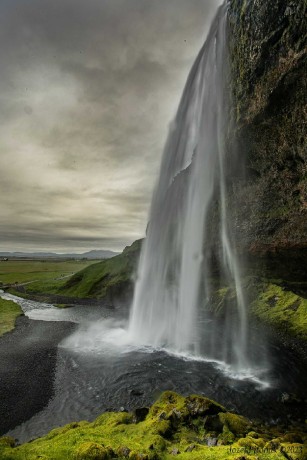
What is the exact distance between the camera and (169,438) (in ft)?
50.6

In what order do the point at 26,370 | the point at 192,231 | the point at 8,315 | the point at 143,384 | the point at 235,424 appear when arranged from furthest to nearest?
the point at 8,315
the point at 192,231
the point at 26,370
the point at 143,384
the point at 235,424

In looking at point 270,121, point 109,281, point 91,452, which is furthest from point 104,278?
point 91,452

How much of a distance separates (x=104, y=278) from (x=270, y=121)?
77772mm

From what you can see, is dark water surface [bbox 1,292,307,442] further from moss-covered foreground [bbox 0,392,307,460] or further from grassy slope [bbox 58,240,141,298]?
grassy slope [bbox 58,240,141,298]

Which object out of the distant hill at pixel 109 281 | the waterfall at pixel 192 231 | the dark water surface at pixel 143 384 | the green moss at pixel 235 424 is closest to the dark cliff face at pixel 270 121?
the waterfall at pixel 192 231

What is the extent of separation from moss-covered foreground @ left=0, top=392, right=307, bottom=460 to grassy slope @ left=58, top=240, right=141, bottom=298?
6934cm

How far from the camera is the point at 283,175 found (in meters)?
37.8

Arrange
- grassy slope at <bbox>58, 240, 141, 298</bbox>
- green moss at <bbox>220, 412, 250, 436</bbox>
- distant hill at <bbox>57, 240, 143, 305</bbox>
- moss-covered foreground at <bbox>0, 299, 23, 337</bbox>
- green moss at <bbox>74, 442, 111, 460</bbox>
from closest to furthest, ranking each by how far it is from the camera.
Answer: green moss at <bbox>74, 442, 111, 460</bbox> → green moss at <bbox>220, 412, 250, 436</bbox> → moss-covered foreground at <bbox>0, 299, 23, 337</bbox> → distant hill at <bbox>57, 240, 143, 305</bbox> → grassy slope at <bbox>58, 240, 141, 298</bbox>

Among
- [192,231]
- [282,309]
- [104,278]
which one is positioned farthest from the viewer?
[104,278]

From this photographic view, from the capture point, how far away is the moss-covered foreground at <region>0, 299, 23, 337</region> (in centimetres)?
5017

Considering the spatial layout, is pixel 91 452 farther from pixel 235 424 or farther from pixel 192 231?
pixel 192 231

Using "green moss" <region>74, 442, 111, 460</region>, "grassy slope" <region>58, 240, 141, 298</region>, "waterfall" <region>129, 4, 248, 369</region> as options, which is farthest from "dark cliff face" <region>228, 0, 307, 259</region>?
"grassy slope" <region>58, 240, 141, 298</region>

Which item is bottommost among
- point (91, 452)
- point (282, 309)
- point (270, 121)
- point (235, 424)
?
point (235, 424)

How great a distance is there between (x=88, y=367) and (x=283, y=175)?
1393 inches
